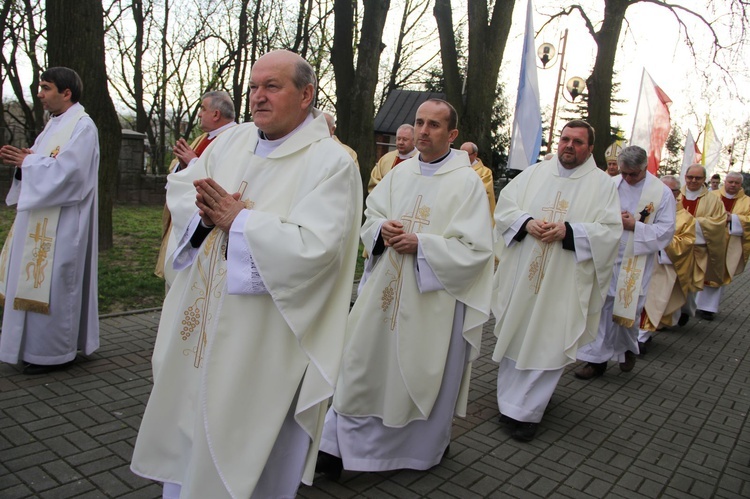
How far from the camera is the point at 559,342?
4781mm

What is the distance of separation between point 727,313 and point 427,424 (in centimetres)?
915

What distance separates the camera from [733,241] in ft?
34.3

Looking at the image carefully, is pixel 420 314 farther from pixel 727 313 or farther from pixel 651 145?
pixel 727 313

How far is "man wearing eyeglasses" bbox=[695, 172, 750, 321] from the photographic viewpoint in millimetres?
10352

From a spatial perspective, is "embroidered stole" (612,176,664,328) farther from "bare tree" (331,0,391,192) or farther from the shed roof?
the shed roof

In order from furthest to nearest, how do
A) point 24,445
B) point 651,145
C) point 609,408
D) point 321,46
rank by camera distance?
point 321,46
point 651,145
point 609,408
point 24,445

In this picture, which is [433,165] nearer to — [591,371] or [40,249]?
[40,249]

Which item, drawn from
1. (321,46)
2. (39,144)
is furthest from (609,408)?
(321,46)

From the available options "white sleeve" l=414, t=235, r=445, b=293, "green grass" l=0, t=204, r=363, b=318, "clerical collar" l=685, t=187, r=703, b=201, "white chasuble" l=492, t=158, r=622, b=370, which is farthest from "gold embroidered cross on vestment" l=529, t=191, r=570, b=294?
"clerical collar" l=685, t=187, r=703, b=201

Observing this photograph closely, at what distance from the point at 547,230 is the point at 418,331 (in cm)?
149

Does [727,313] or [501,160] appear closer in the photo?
[727,313]

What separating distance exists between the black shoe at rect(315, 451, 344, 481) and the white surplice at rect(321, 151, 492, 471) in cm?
3

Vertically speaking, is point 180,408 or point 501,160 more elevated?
point 501,160

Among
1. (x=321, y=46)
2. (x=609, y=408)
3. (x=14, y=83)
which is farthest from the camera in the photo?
(x=321, y=46)
